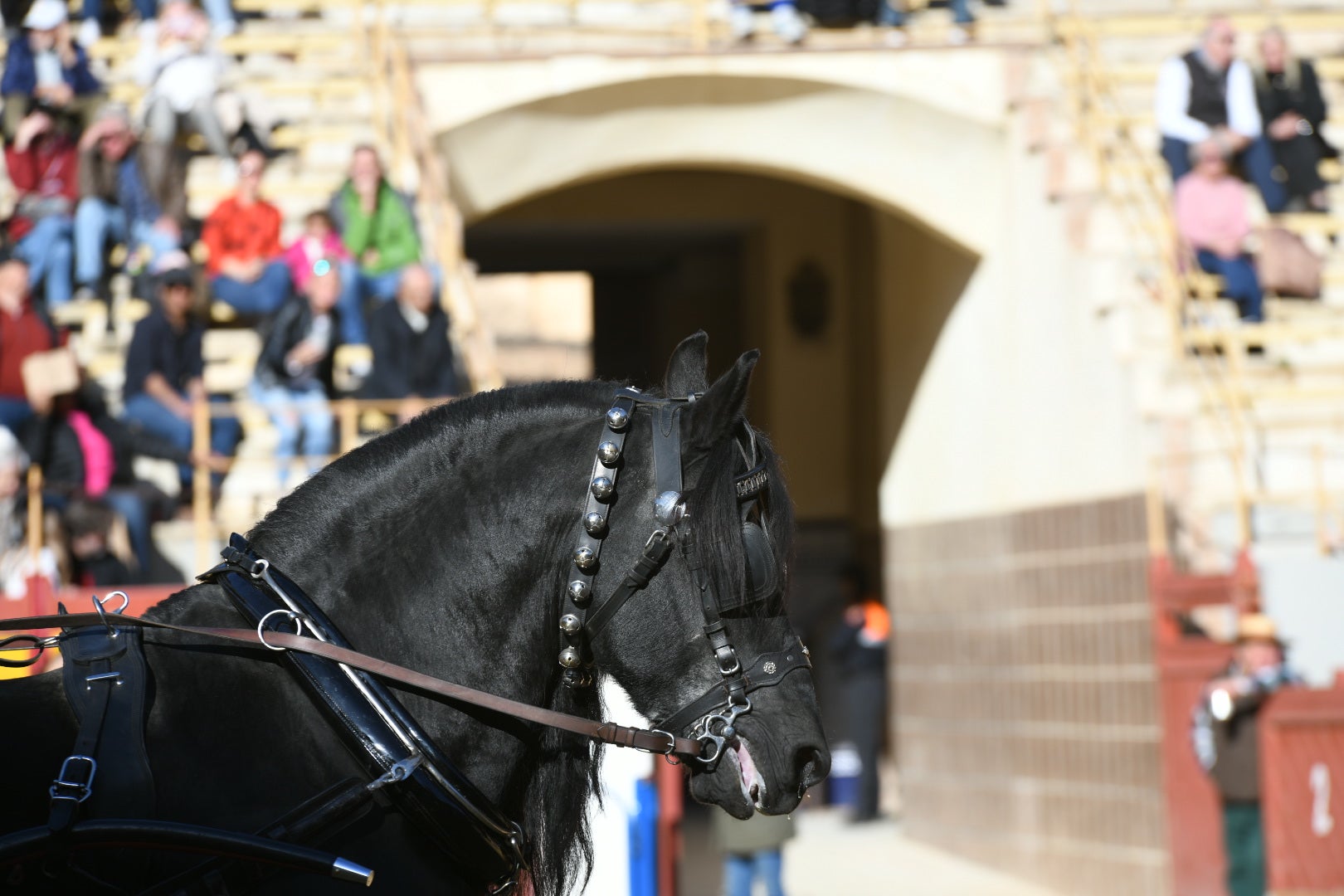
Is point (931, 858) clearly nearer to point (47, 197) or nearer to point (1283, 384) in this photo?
point (1283, 384)

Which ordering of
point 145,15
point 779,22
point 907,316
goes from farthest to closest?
point 907,316
point 145,15
point 779,22

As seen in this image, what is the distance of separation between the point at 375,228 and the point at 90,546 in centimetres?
273

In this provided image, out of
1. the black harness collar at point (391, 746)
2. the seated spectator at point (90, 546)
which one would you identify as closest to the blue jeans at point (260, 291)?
the seated spectator at point (90, 546)

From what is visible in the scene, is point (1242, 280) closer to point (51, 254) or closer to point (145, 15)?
point (51, 254)

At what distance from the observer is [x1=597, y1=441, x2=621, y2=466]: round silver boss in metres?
2.71

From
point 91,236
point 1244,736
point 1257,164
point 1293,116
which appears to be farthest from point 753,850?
point 1293,116

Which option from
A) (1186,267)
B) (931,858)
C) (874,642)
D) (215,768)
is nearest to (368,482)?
(215,768)

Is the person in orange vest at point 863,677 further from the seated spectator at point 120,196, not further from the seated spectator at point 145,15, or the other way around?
the seated spectator at point 145,15

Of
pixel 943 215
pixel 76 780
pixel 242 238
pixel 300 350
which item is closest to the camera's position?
pixel 76 780

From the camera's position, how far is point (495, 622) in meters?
2.76

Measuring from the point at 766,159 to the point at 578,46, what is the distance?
1.55 meters

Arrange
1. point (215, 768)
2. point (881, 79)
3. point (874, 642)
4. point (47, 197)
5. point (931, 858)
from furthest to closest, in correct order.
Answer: point (874, 642) < point (931, 858) < point (881, 79) < point (47, 197) < point (215, 768)

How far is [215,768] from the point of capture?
2.51 meters

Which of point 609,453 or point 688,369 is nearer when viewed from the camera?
point 609,453
